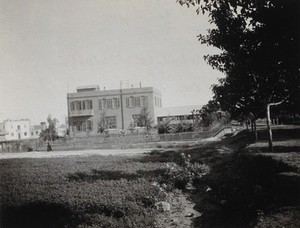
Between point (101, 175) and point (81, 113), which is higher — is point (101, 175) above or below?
below

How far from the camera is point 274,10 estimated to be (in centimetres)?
722

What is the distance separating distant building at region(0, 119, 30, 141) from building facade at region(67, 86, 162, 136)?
3865 centimetres

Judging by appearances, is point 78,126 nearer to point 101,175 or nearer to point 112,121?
point 112,121

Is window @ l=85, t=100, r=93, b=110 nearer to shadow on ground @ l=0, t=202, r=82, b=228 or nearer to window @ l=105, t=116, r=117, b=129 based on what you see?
window @ l=105, t=116, r=117, b=129

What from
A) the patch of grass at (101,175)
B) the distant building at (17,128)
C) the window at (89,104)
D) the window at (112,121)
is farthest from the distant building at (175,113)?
the distant building at (17,128)

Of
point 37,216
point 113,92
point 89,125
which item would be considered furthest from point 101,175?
point 89,125

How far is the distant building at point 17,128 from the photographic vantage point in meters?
89.8

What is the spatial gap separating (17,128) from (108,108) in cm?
4800

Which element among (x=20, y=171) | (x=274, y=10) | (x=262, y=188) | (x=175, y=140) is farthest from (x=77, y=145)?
(x=274, y=10)

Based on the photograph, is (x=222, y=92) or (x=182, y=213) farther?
(x=222, y=92)

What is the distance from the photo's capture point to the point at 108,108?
56750 millimetres

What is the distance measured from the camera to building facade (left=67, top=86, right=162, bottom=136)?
183 feet

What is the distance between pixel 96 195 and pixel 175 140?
26686mm

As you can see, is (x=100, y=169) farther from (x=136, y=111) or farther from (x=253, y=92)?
(x=136, y=111)
